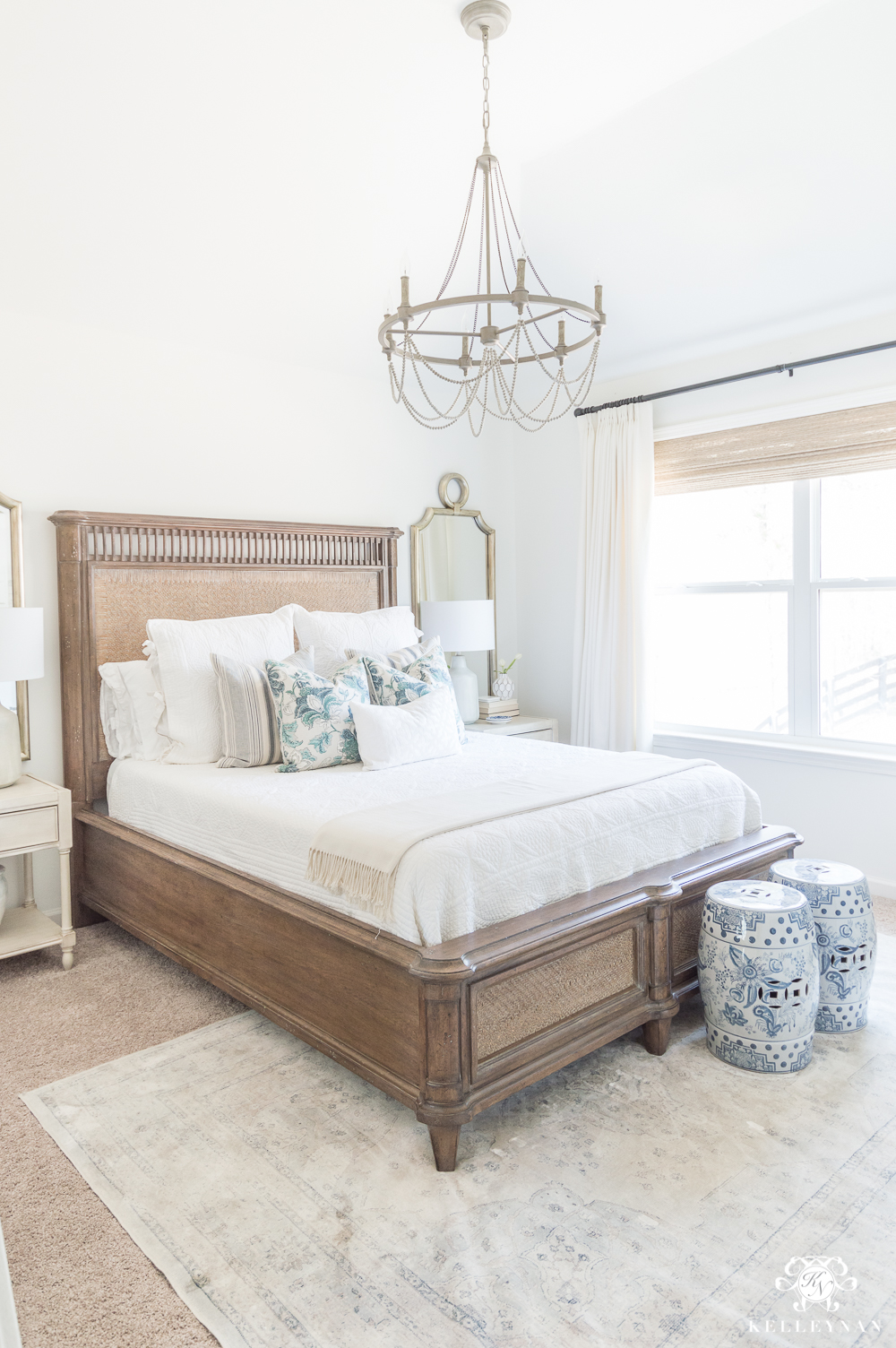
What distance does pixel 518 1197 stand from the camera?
1873mm

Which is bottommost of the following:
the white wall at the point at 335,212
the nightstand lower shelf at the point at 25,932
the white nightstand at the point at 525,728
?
the nightstand lower shelf at the point at 25,932

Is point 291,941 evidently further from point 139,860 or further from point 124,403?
point 124,403

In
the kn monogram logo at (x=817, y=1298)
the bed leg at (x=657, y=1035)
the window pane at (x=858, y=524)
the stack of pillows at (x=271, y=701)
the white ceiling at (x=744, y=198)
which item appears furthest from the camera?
the window pane at (x=858, y=524)

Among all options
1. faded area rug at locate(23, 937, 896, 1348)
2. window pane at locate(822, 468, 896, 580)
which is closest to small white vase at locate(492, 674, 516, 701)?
window pane at locate(822, 468, 896, 580)

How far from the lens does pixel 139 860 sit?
3.15 meters

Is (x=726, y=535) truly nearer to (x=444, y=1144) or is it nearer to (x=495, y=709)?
(x=495, y=709)

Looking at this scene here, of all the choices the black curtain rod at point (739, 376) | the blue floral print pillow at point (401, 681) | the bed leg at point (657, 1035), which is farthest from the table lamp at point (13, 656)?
the black curtain rod at point (739, 376)

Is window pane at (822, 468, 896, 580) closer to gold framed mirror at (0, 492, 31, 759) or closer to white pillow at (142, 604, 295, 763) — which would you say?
white pillow at (142, 604, 295, 763)

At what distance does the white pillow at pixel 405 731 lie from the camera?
308 cm

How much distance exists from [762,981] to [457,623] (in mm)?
2517

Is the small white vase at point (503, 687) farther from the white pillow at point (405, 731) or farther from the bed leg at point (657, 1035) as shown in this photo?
the bed leg at point (657, 1035)

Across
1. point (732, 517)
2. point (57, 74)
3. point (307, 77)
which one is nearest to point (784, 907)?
point (732, 517)

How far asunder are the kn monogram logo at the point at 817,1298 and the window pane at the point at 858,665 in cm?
261

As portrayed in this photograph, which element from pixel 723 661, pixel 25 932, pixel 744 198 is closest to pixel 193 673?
pixel 25 932
